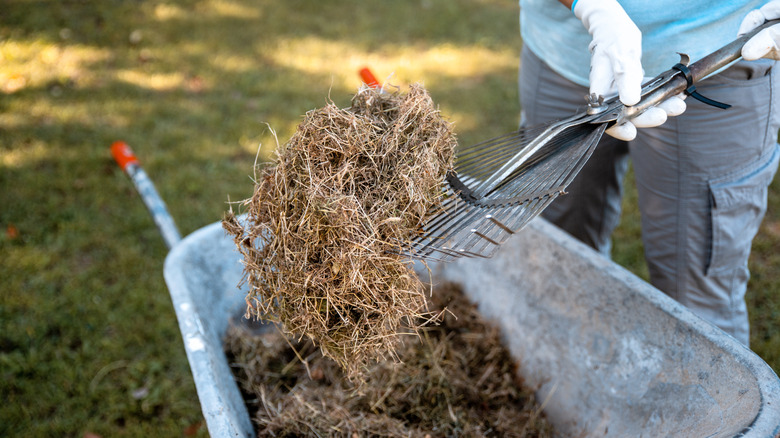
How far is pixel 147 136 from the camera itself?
366 cm

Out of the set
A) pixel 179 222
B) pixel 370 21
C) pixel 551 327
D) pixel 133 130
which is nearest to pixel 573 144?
pixel 551 327

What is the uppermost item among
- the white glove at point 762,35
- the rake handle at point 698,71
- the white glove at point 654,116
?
the white glove at point 762,35

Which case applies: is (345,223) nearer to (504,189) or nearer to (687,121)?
(504,189)

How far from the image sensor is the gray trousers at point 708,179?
1.59 meters

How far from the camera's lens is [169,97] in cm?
402

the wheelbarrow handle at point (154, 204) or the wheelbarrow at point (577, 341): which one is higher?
the wheelbarrow handle at point (154, 204)

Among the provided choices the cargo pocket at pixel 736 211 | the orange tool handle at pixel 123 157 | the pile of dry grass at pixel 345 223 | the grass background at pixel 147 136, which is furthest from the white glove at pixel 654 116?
the orange tool handle at pixel 123 157

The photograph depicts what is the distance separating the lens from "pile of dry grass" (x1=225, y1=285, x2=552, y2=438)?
1650 mm

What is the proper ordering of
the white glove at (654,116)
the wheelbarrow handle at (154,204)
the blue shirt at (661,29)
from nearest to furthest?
the white glove at (654,116)
the blue shirt at (661,29)
the wheelbarrow handle at (154,204)

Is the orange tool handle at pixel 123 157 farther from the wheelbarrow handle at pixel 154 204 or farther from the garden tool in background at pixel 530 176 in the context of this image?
the garden tool in background at pixel 530 176

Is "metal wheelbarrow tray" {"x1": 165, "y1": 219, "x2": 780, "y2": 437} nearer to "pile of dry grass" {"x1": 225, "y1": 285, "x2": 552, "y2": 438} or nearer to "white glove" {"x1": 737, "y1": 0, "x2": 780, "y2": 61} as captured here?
"pile of dry grass" {"x1": 225, "y1": 285, "x2": 552, "y2": 438}

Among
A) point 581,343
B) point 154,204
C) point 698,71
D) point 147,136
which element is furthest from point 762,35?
point 147,136

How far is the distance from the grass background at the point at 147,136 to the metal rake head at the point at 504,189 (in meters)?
0.39

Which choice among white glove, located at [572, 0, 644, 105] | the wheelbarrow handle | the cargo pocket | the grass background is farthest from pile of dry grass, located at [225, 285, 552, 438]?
white glove, located at [572, 0, 644, 105]
